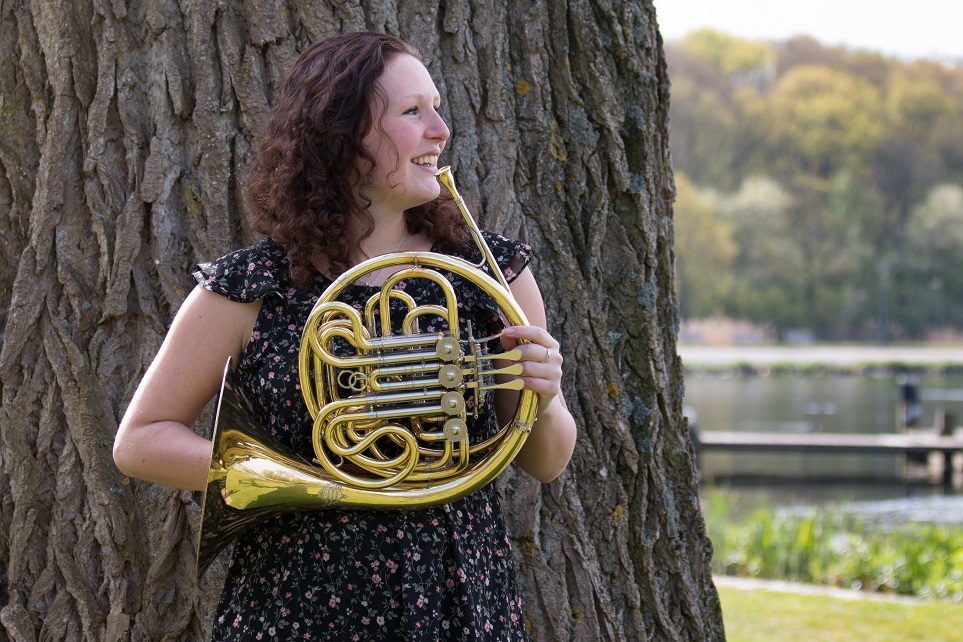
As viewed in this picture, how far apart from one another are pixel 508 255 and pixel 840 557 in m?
4.80

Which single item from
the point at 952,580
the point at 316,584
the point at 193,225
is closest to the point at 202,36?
the point at 193,225

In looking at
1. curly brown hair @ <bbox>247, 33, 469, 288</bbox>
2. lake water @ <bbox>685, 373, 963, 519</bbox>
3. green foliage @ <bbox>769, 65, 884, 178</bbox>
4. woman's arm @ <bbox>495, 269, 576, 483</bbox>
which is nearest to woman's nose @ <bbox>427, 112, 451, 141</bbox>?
curly brown hair @ <bbox>247, 33, 469, 288</bbox>

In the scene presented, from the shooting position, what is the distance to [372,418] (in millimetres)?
1766

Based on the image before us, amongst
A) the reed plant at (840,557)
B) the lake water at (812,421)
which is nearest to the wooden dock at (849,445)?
the lake water at (812,421)

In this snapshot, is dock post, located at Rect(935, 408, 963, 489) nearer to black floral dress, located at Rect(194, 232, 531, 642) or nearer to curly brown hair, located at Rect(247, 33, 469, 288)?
black floral dress, located at Rect(194, 232, 531, 642)

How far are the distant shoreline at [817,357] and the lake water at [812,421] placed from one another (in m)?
1.12

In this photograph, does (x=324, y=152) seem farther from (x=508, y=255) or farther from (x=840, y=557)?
(x=840, y=557)

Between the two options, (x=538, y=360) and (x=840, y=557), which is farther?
(x=840, y=557)

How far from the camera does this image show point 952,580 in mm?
5680

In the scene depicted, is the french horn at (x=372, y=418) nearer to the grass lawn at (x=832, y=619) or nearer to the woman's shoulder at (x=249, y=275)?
the woman's shoulder at (x=249, y=275)

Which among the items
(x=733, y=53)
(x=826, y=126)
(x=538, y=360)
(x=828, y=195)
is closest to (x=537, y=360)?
(x=538, y=360)

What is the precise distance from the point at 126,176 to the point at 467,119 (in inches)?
35.8

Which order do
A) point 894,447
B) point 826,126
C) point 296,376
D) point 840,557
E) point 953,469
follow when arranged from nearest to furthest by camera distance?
point 296,376 → point 840,557 → point 953,469 → point 894,447 → point 826,126

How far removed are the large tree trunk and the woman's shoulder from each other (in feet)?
2.23
